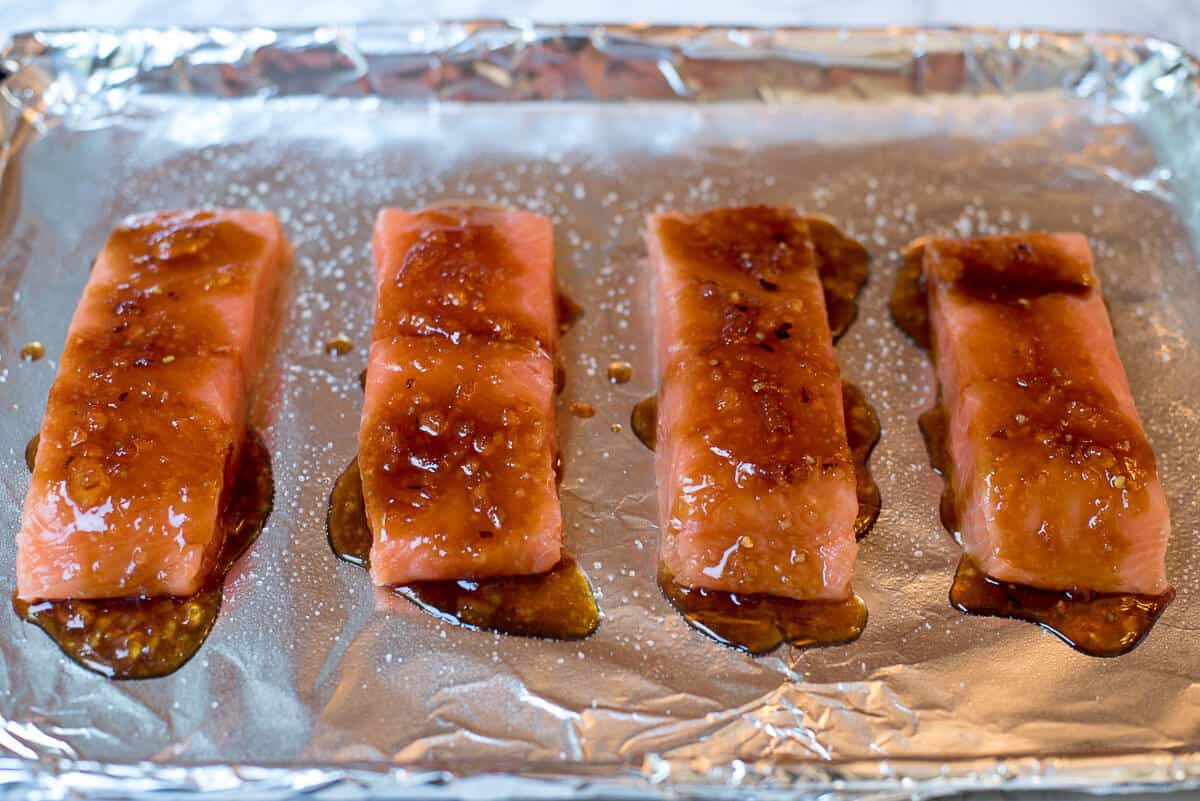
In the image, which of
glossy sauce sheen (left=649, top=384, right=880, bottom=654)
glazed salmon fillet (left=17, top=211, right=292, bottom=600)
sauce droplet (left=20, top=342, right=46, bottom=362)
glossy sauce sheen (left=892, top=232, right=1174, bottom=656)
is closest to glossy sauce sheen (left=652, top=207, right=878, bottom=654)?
glossy sauce sheen (left=649, top=384, right=880, bottom=654)

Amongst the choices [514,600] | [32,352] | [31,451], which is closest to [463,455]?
[514,600]

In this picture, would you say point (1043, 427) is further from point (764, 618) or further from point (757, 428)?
point (764, 618)

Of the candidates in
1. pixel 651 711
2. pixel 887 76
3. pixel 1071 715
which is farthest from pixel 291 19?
pixel 1071 715

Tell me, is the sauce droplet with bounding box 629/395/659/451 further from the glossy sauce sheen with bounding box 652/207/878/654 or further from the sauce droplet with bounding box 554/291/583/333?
the sauce droplet with bounding box 554/291/583/333

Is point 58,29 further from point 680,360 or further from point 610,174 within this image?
point 680,360

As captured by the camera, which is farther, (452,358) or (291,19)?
(291,19)

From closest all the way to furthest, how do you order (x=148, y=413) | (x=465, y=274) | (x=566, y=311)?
(x=148, y=413), (x=465, y=274), (x=566, y=311)
